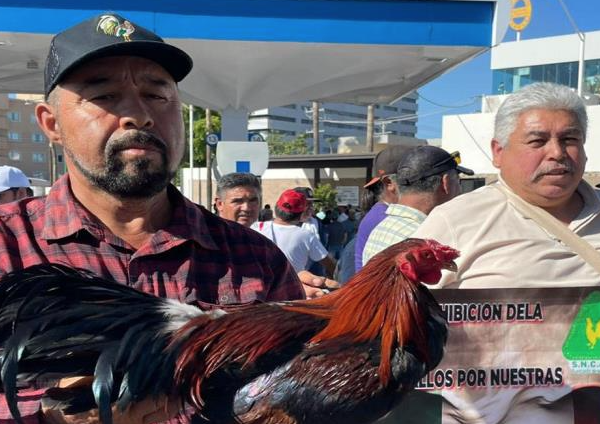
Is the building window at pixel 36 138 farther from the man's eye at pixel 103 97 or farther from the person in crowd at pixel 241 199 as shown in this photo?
the man's eye at pixel 103 97

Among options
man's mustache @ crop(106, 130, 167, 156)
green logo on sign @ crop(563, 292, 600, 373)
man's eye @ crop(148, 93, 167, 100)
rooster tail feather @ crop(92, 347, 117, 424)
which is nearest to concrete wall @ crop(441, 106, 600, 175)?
green logo on sign @ crop(563, 292, 600, 373)

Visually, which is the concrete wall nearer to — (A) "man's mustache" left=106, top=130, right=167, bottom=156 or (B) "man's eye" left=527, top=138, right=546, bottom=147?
(B) "man's eye" left=527, top=138, right=546, bottom=147

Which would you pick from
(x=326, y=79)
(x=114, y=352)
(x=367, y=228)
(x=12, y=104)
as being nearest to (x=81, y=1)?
(x=326, y=79)

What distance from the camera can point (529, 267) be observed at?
2.08 meters

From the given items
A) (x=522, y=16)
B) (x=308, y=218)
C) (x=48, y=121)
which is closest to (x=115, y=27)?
(x=48, y=121)

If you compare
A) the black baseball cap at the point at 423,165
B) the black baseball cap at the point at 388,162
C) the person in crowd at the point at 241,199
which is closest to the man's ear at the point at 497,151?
the black baseball cap at the point at 423,165

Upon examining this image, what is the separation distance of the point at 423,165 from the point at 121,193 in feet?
8.52

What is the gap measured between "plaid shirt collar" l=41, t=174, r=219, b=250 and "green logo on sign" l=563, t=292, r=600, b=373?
50.7 inches

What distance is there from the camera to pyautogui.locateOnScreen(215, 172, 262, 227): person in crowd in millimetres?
5270

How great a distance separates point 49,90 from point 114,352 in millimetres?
668

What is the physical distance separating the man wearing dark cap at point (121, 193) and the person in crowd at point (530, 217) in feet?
2.89

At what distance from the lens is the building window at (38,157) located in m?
71.0

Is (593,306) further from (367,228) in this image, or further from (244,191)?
(244,191)

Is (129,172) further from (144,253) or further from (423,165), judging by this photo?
(423,165)
